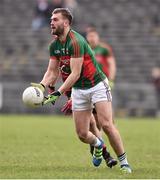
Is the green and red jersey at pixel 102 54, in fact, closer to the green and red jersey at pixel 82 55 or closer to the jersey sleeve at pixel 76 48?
the green and red jersey at pixel 82 55

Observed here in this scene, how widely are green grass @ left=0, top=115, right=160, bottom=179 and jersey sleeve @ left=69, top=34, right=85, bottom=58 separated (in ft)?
5.33

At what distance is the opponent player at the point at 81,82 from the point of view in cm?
1061

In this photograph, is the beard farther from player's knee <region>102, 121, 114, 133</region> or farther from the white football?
player's knee <region>102, 121, 114, 133</region>

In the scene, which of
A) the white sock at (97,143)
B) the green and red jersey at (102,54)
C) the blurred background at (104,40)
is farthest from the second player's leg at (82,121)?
the blurred background at (104,40)

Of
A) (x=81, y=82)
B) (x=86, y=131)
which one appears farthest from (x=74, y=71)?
(x=86, y=131)

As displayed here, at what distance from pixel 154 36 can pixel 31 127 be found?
1287 centimetres

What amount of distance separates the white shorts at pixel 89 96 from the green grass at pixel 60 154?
919 mm

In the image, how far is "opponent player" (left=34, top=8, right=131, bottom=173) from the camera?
10.6 m

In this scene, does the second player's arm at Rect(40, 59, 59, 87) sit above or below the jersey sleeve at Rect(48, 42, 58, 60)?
below

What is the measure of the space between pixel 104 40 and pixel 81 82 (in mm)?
21896

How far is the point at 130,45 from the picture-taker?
33.0 m

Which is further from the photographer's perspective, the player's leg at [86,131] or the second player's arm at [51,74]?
the second player's arm at [51,74]

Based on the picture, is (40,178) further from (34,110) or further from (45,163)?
(34,110)

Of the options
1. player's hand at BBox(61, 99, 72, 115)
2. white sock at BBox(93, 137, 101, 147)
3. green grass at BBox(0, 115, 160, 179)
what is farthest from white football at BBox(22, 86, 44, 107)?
white sock at BBox(93, 137, 101, 147)
